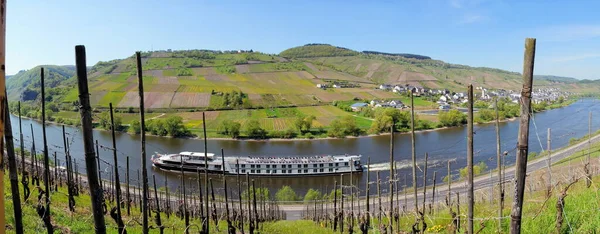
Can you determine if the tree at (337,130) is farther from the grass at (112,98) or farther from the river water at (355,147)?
the grass at (112,98)

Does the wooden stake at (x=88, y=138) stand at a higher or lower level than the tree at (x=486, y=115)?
higher

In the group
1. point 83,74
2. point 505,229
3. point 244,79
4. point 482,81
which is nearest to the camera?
point 83,74

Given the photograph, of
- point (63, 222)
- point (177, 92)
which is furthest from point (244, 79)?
point (63, 222)

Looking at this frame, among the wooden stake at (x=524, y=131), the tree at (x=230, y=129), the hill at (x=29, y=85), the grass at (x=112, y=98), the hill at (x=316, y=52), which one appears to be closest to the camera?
the wooden stake at (x=524, y=131)

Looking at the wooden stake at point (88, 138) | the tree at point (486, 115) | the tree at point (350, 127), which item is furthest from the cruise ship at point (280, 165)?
the tree at point (486, 115)

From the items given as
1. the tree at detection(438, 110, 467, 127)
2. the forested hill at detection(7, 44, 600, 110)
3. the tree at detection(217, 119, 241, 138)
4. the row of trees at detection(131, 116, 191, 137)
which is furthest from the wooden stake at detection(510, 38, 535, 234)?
the forested hill at detection(7, 44, 600, 110)

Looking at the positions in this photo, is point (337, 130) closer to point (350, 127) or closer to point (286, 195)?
point (350, 127)

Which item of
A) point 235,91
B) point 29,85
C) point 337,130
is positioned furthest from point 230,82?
point 29,85

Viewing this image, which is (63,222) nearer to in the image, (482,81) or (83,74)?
(83,74)
